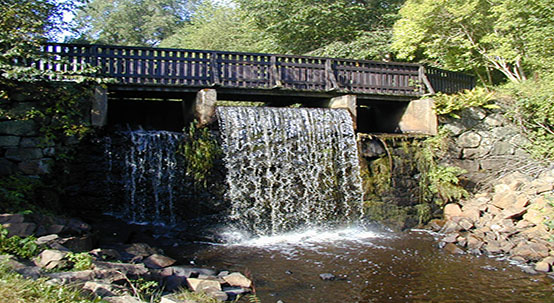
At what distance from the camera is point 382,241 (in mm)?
8523

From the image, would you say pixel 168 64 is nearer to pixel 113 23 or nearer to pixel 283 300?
pixel 283 300

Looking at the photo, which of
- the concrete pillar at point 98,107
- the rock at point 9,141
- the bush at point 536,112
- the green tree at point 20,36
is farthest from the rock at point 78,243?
the bush at point 536,112

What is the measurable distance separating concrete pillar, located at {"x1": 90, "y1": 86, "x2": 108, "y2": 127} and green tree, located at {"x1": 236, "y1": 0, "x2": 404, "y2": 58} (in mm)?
9917

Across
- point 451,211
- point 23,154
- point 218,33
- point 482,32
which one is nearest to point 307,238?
point 451,211

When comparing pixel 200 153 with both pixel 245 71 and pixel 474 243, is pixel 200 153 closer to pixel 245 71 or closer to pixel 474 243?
pixel 245 71

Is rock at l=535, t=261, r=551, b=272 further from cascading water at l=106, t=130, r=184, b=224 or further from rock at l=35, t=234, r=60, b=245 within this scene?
rock at l=35, t=234, r=60, b=245

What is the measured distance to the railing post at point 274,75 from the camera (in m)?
10.0

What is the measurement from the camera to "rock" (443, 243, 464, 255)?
25.6 ft

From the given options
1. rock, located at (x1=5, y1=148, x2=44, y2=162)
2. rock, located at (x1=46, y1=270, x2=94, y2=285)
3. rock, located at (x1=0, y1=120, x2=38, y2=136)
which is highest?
rock, located at (x1=0, y1=120, x2=38, y2=136)

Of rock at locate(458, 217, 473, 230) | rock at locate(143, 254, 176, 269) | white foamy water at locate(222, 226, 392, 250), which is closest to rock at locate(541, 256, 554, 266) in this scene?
rock at locate(458, 217, 473, 230)

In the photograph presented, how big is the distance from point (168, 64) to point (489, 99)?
28.4 feet

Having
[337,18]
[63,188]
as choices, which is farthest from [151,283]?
[337,18]

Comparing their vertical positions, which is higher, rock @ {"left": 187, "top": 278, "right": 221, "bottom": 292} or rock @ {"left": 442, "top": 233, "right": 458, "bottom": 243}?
rock @ {"left": 442, "top": 233, "right": 458, "bottom": 243}

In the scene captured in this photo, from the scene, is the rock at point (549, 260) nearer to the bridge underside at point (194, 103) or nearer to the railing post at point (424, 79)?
the bridge underside at point (194, 103)
